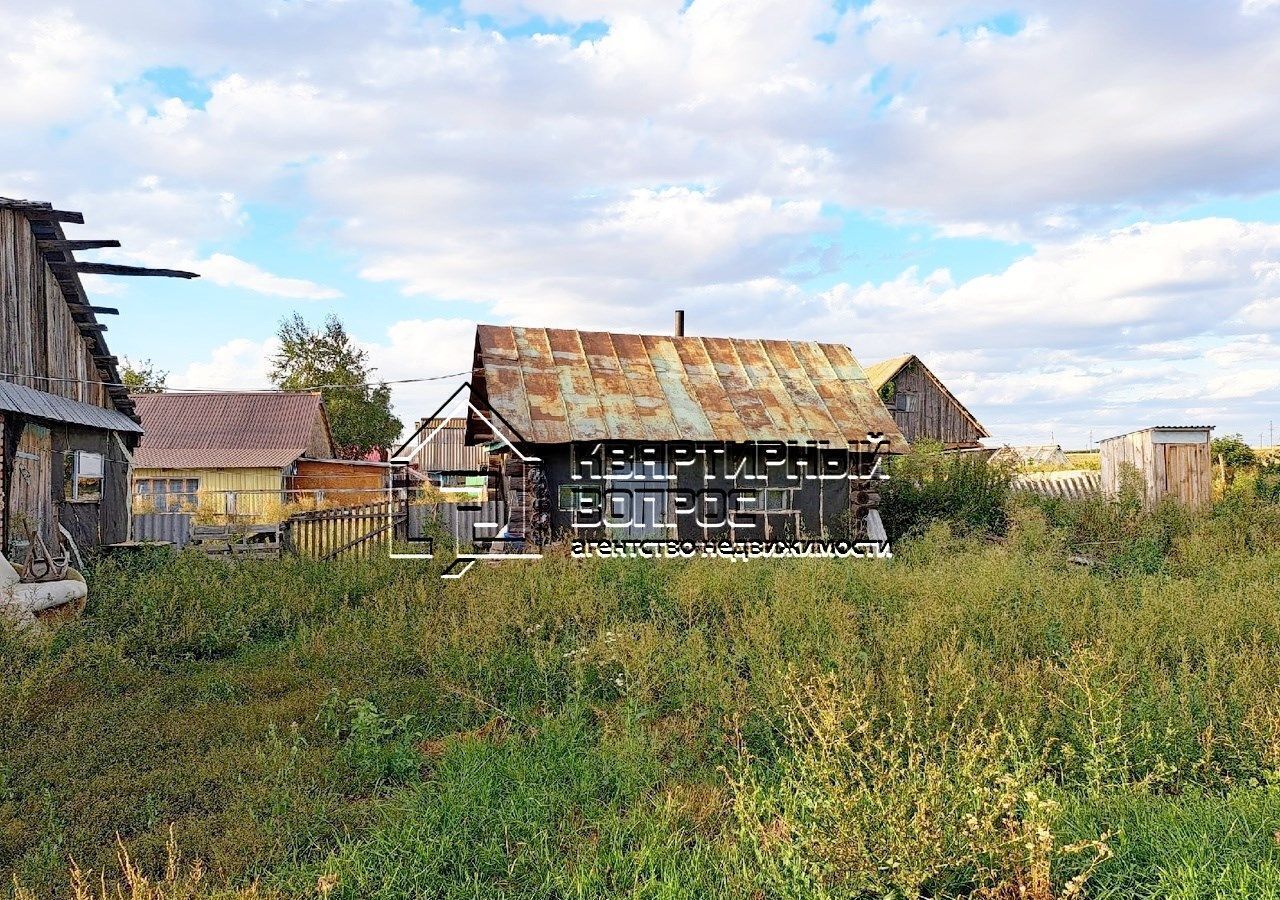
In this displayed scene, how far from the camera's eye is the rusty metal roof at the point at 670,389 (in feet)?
49.7

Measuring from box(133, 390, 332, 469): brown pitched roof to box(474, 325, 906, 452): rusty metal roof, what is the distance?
17.4m

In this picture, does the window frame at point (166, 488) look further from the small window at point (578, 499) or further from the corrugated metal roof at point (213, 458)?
the small window at point (578, 499)

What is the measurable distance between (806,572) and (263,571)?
275 inches

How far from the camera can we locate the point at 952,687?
225 inches

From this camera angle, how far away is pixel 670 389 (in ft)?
54.1

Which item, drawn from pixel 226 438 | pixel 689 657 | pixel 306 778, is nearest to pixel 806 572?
pixel 689 657

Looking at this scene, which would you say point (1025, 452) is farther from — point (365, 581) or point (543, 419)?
point (365, 581)

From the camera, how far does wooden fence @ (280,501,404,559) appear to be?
1513 centimetres

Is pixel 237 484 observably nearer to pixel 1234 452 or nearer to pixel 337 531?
pixel 337 531

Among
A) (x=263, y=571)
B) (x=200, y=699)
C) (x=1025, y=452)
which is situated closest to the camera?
(x=200, y=699)

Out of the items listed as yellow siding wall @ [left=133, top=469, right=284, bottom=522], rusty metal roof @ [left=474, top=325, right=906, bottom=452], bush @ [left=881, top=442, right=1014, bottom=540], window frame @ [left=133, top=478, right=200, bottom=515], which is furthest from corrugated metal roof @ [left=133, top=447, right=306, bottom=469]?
bush @ [left=881, top=442, right=1014, bottom=540]

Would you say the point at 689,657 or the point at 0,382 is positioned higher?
the point at 0,382
